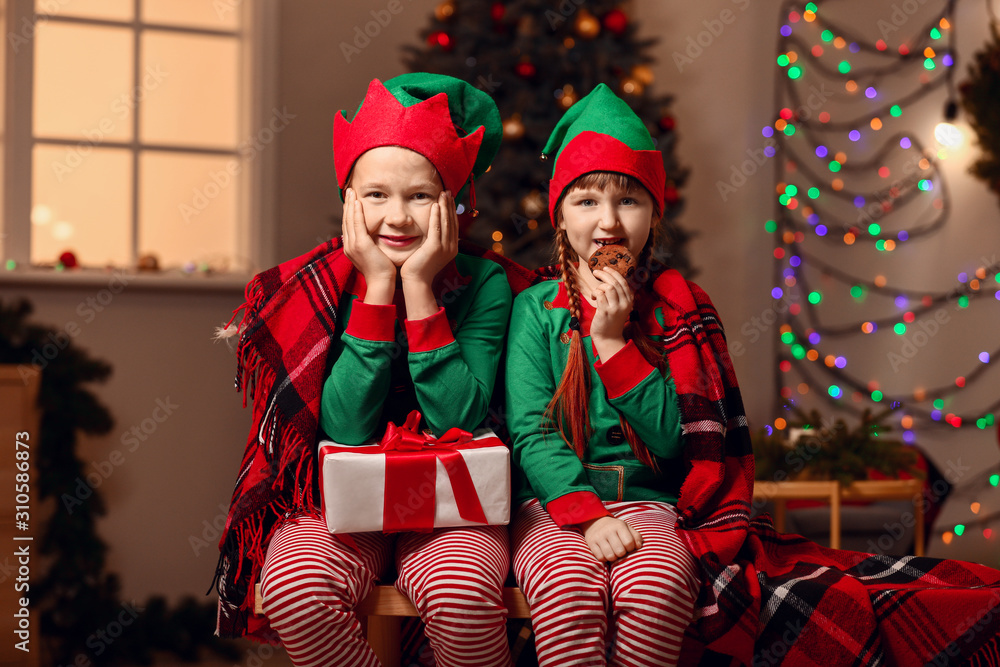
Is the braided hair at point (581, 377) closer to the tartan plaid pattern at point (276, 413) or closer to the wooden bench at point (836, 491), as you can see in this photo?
the tartan plaid pattern at point (276, 413)

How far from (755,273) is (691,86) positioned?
0.89 m

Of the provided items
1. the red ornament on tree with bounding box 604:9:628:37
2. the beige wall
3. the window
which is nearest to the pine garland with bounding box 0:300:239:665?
the beige wall

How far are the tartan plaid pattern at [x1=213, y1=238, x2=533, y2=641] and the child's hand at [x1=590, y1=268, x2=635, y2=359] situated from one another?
16.1 inches

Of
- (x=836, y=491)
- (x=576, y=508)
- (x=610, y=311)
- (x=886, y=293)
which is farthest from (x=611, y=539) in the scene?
(x=886, y=293)

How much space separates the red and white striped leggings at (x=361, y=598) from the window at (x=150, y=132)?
1.99 meters

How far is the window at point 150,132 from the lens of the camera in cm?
284

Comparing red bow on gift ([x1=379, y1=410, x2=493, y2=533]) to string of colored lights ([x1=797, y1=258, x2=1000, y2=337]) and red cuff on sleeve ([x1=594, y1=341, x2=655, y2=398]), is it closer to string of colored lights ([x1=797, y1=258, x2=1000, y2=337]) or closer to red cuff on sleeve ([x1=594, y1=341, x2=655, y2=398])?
red cuff on sleeve ([x1=594, y1=341, x2=655, y2=398])

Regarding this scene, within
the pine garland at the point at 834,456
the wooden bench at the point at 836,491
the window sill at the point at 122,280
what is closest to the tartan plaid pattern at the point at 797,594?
the wooden bench at the point at 836,491

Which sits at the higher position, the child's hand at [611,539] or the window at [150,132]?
the window at [150,132]

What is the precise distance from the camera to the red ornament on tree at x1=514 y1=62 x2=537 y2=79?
2.74 metres

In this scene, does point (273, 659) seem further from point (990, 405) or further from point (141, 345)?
point (990, 405)

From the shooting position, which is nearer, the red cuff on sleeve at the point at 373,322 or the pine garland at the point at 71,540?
the red cuff on sleeve at the point at 373,322

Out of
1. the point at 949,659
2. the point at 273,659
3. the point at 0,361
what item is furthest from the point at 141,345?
the point at 949,659

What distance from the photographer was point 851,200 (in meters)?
3.58
